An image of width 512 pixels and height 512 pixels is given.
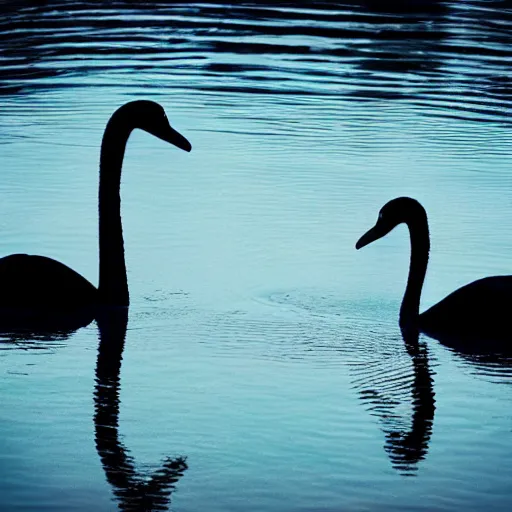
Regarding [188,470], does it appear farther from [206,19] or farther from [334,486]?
[206,19]

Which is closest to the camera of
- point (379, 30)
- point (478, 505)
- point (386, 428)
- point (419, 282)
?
point (478, 505)

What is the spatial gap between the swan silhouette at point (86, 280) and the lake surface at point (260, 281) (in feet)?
0.68

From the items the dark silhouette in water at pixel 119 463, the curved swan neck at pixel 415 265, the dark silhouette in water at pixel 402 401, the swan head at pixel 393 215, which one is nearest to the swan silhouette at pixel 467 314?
the curved swan neck at pixel 415 265

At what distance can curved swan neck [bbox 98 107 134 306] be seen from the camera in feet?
25.1

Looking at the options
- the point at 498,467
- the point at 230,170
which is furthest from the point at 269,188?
the point at 498,467

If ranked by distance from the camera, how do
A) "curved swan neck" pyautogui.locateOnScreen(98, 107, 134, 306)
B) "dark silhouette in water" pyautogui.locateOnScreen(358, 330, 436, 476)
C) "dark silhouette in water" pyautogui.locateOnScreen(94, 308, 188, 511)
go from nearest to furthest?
"dark silhouette in water" pyautogui.locateOnScreen(94, 308, 188, 511)
"dark silhouette in water" pyautogui.locateOnScreen(358, 330, 436, 476)
"curved swan neck" pyautogui.locateOnScreen(98, 107, 134, 306)

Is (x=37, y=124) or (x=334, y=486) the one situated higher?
(x=334, y=486)

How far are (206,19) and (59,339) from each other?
14.5 metres

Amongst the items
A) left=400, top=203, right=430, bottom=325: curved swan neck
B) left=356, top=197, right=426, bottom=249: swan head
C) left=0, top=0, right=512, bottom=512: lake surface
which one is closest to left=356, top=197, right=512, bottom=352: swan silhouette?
left=400, top=203, right=430, bottom=325: curved swan neck

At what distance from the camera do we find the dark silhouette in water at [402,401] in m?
5.33

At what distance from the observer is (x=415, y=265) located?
7.64 meters

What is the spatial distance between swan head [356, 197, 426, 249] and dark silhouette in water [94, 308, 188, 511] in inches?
70.0

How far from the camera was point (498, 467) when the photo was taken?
5191mm

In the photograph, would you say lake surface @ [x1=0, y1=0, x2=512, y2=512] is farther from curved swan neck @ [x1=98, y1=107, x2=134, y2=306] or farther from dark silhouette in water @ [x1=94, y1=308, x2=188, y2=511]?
curved swan neck @ [x1=98, y1=107, x2=134, y2=306]
